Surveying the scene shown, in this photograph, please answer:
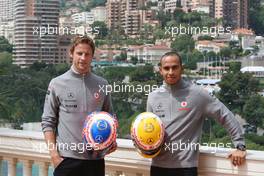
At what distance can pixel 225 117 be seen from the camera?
2059 mm

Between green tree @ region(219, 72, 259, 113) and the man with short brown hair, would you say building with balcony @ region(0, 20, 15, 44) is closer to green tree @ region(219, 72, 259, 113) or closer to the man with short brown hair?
green tree @ region(219, 72, 259, 113)

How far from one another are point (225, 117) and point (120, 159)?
1.96ft


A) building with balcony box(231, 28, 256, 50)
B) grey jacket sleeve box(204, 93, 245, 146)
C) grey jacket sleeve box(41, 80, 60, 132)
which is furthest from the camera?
building with balcony box(231, 28, 256, 50)

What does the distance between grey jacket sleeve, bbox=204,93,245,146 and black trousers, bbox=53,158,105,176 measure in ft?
1.71

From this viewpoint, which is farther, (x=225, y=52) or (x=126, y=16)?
(x=126, y=16)

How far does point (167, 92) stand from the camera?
2.13 metres

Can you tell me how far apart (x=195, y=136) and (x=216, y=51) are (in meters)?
45.7

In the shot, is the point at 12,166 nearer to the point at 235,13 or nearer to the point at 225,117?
the point at 225,117

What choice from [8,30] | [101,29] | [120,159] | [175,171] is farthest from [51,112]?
[101,29]

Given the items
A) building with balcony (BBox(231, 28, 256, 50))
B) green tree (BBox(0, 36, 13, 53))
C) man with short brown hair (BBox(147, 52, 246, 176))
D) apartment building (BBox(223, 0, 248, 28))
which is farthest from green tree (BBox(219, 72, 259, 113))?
man with short brown hair (BBox(147, 52, 246, 176))

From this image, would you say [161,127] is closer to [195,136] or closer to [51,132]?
[195,136]

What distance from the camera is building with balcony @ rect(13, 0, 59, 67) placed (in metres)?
45.7

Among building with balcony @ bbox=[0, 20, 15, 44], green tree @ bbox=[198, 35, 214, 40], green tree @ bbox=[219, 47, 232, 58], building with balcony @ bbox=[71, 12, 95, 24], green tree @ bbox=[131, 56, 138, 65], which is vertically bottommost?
green tree @ bbox=[131, 56, 138, 65]

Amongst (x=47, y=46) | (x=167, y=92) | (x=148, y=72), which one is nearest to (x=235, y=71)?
(x=148, y=72)
